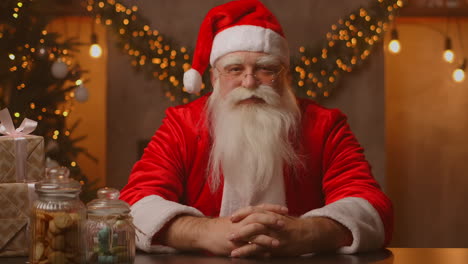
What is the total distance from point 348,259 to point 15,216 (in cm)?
81

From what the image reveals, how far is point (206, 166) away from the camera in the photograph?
2.44 meters

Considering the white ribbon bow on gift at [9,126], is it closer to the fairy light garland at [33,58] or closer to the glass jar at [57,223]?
the glass jar at [57,223]

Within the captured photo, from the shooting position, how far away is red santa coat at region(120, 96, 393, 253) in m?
2.23

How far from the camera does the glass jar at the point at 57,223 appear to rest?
1447mm

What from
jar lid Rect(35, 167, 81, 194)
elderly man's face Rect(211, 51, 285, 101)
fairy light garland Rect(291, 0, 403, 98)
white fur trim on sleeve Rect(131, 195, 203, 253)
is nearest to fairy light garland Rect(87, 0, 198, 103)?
fairy light garland Rect(291, 0, 403, 98)

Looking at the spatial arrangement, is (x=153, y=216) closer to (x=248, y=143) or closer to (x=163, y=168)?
(x=163, y=168)

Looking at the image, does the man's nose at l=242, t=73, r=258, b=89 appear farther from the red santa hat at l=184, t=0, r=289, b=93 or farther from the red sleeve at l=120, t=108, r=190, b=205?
the red sleeve at l=120, t=108, r=190, b=205

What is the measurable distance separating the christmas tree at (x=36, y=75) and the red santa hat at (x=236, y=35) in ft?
5.39

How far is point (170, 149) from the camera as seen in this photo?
Answer: 243cm

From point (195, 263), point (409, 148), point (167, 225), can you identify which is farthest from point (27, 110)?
point (409, 148)

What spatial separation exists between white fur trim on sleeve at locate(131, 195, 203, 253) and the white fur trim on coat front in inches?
26.5

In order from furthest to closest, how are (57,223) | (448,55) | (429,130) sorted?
(429,130) < (448,55) < (57,223)

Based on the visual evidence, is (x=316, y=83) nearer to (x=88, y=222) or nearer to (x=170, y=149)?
(x=170, y=149)

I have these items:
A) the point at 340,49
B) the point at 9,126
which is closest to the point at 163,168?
the point at 9,126
